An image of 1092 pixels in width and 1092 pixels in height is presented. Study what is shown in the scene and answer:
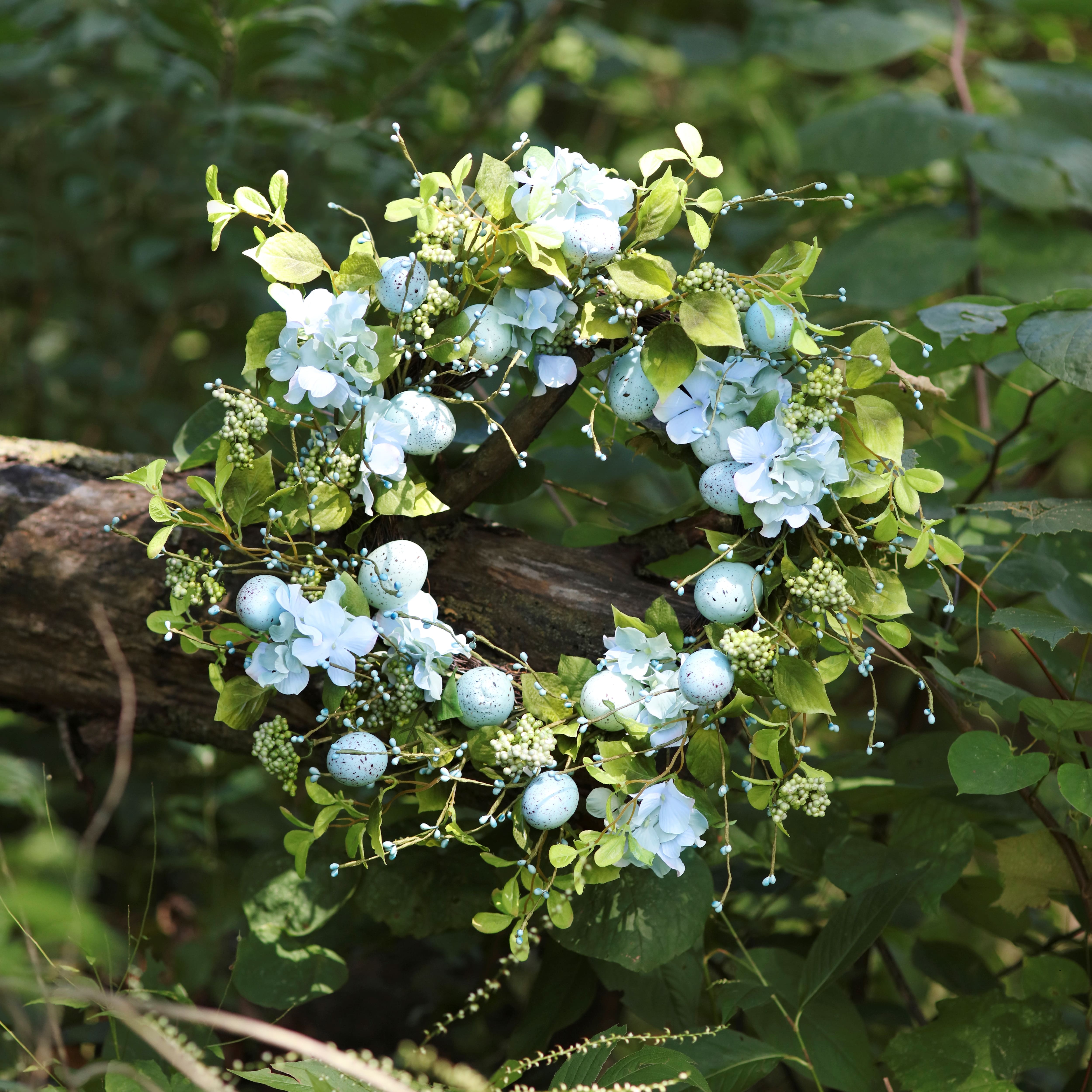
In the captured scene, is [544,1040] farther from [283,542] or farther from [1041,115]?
[1041,115]

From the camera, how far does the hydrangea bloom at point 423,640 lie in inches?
25.9

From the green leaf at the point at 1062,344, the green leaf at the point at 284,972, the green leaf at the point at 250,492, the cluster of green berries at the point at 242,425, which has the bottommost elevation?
the green leaf at the point at 284,972

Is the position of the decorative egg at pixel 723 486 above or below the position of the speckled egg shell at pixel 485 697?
above

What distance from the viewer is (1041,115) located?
1.32 meters

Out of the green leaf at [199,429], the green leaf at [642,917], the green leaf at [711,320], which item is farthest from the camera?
the green leaf at [199,429]

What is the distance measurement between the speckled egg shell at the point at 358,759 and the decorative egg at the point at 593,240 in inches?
14.1

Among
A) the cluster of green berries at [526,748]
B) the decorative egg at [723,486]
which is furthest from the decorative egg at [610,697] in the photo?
the decorative egg at [723,486]

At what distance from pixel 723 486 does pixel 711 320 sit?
0.36 ft

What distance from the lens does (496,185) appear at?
0.62 metres

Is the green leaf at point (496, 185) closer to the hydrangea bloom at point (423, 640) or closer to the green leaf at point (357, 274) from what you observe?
the green leaf at point (357, 274)

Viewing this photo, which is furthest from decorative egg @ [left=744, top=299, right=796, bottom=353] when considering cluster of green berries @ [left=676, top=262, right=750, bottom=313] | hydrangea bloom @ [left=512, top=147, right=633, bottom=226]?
hydrangea bloom @ [left=512, top=147, right=633, bottom=226]

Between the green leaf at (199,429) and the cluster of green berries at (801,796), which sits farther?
the green leaf at (199,429)

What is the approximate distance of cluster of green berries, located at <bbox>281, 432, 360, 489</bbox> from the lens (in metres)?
0.65

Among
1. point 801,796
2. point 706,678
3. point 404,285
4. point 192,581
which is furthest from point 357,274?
point 801,796
